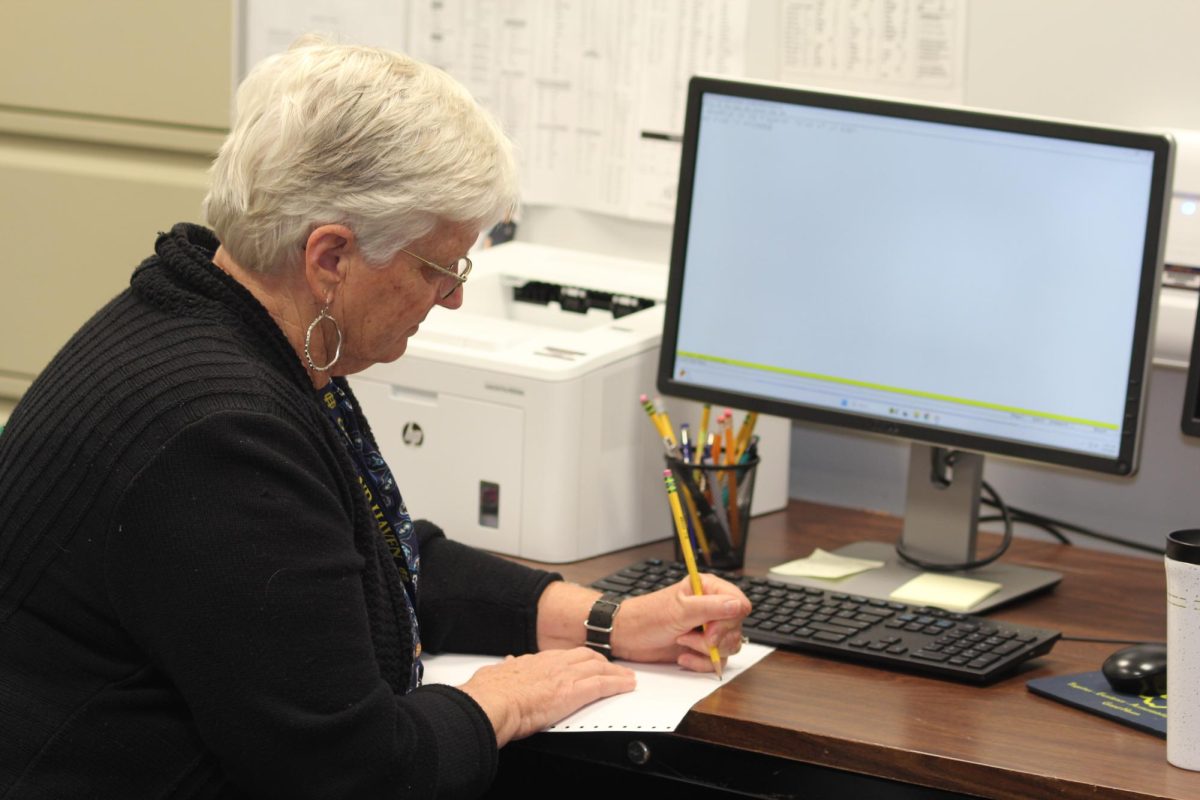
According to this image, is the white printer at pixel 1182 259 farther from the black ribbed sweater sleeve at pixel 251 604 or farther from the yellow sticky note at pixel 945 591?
A: the black ribbed sweater sleeve at pixel 251 604

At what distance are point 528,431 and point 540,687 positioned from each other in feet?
1.34

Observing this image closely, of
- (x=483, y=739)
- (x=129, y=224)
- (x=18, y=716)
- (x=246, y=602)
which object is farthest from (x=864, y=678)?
(x=129, y=224)

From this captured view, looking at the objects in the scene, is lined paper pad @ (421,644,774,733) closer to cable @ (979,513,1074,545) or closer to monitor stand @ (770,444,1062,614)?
monitor stand @ (770,444,1062,614)

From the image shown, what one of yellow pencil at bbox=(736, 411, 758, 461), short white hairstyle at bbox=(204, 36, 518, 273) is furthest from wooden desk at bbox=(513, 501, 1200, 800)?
short white hairstyle at bbox=(204, 36, 518, 273)

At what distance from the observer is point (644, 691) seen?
142 centimetres

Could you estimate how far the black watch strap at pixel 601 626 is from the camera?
59.4 inches

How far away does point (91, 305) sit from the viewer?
2.42 meters

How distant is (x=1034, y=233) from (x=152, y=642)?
3.10ft

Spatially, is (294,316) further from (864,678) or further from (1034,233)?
(1034,233)

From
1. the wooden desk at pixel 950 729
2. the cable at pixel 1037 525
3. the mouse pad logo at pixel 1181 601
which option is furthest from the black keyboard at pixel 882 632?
the cable at pixel 1037 525

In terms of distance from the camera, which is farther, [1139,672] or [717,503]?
[717,503]

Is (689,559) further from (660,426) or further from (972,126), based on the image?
(972,126)

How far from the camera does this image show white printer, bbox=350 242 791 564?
1721mm

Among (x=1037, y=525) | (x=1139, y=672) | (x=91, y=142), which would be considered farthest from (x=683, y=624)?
(x=91, y=142)
